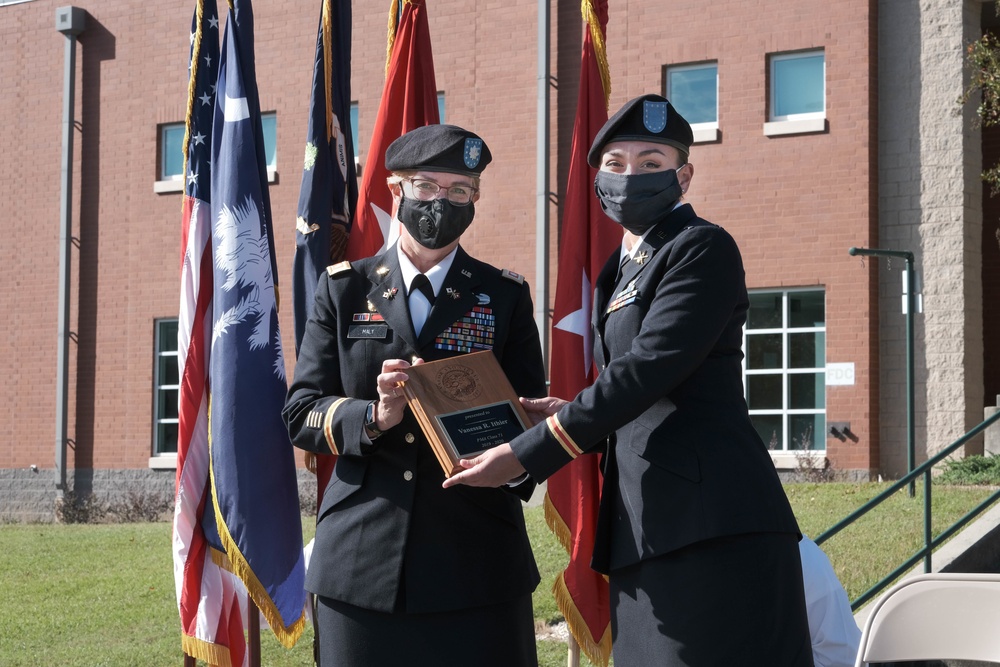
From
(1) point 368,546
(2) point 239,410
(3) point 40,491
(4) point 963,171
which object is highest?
(4) point 963,171

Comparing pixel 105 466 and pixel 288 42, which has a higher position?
pixel 288 42

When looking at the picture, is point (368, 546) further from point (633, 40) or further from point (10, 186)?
point (10, 186)

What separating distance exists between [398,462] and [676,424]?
0.83 meters

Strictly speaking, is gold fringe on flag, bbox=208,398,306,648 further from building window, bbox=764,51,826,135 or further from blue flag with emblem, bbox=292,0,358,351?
building window, bbox=764,51,826,135

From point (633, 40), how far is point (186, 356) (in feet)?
36.9

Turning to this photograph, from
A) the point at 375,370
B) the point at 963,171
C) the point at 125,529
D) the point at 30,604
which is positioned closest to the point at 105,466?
the point at 125,529

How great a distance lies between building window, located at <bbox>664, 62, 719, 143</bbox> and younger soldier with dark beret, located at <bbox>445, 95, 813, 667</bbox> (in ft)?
39.3

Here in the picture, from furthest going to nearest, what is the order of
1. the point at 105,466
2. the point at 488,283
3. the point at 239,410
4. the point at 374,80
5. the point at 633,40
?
1. the point at 105,466
2. the point at 374,80
3. the point at 633,40
4. the point at 239,410
5. the point at 488,283

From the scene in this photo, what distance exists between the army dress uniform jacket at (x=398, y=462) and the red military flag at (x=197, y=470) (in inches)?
56.5

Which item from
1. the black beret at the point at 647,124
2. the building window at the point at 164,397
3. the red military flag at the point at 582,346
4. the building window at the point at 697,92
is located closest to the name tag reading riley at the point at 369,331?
the black beret at the point at 647,124

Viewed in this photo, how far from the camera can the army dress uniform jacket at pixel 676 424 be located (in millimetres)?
2941

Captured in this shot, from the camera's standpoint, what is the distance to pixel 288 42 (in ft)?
56.0

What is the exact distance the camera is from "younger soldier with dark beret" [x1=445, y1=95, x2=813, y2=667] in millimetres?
2898

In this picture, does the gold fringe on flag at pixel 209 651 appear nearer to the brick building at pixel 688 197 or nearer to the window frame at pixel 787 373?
the brick building at pixel 688 197
